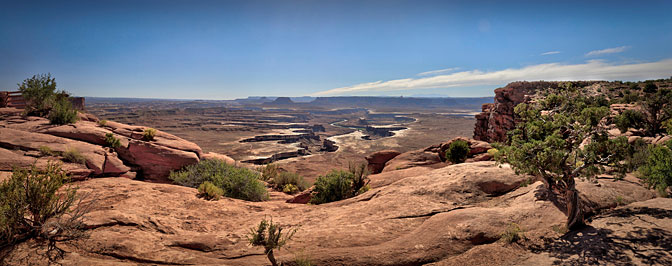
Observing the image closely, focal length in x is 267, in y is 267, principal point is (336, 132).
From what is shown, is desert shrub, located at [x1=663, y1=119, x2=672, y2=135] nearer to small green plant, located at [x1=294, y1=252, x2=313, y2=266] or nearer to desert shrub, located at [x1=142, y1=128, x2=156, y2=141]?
small green plant, located at [x1=294, y1=252, x2=313, y2=266]

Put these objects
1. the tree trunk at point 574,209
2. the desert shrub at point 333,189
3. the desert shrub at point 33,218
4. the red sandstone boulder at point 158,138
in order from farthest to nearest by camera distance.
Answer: the red sandstone boulder at point 158,138 < the desert shrub at point 333,189 < the tree trunk at point 574,209 < the desert shrub at point 33,218

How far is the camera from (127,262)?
16.4 ft

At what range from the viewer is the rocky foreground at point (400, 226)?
5.45 metres

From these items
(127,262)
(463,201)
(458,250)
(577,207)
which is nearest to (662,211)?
(577,207)

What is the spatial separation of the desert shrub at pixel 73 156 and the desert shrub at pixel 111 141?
3441mm

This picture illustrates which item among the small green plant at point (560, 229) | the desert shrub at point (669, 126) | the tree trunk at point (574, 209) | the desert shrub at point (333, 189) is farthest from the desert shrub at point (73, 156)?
the desert shrub at point (669, 126)

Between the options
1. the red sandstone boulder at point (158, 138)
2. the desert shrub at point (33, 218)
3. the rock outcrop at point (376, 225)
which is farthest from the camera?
the red sandstone boulder at point (158, 138)

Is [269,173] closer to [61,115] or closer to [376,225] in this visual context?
[61,115]

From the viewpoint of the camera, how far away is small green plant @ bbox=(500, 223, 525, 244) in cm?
629

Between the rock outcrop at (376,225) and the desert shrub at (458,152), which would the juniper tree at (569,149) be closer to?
→ the rock outcrop at (376,225)

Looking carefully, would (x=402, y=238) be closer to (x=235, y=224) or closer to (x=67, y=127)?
(x=235, y=224)

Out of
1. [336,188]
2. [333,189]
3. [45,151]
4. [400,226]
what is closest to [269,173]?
[333,189]

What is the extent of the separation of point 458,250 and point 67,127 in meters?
21.3

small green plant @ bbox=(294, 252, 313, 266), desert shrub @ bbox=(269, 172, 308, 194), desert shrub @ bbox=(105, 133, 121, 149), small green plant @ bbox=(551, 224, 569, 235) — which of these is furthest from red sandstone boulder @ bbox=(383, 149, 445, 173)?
desert shrub @ bbox=(105, 133, 121, 149)
